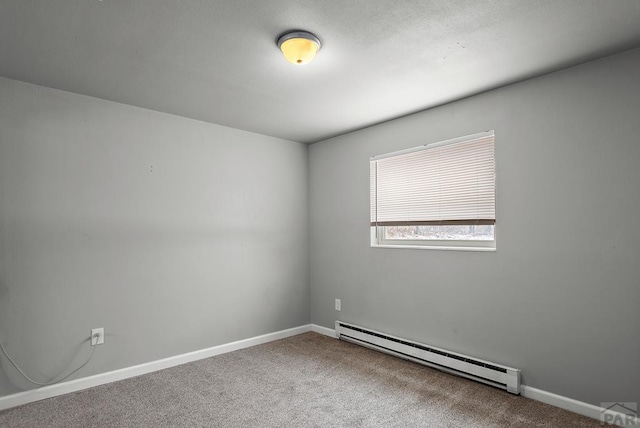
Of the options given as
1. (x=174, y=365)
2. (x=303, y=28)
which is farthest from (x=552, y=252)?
(x=174, y=365)

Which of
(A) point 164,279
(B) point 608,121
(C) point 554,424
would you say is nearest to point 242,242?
(A) point 164,279

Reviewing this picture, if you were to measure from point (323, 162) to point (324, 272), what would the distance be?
1370mm

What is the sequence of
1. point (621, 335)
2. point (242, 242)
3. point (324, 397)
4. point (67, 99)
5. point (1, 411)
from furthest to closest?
point (242, 242) < point (67, 99) < point (324, 397) < point (1, 411) < point (621, 335)

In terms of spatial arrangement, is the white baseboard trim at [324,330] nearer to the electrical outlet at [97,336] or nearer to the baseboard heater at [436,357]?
the baseboard heater at [436,357]

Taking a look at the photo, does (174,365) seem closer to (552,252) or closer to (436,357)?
(436,357)

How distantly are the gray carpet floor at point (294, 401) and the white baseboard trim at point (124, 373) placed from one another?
74 mm

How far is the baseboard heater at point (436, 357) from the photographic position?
2762 millimetres

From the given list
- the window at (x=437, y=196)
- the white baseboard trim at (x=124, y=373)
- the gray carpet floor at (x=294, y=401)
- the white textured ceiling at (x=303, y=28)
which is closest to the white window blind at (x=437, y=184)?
the window at (x=437, y=196)

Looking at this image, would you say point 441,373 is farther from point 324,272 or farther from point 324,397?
point 324,272

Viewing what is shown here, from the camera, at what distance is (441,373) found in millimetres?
3162

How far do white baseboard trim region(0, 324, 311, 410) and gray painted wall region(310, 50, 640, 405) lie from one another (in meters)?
1.62

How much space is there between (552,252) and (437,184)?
1.13 m

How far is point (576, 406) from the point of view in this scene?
246cm

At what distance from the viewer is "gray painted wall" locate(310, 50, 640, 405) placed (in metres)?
2.32
